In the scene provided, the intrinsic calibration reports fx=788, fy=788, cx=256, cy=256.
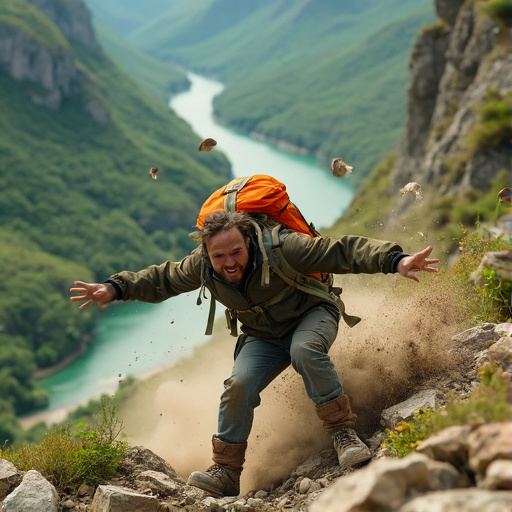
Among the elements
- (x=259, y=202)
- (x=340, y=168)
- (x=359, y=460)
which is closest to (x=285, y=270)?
(x=259, y=202)

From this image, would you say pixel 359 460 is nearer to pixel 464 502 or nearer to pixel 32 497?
pixel 32 497

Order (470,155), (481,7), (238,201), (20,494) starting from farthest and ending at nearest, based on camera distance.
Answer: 1. (481,7)
2. (470,155)
3. (238,201)
4. (20,494)

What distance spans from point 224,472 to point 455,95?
38.8 meters

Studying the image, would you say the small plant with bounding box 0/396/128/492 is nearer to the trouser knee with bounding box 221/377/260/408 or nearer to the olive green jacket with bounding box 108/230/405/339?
the trouser knee with bounding box 221/377/260/408

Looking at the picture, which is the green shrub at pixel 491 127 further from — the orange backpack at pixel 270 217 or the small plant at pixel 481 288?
the orange backpack at pixel 270 217

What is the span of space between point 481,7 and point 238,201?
3393 centimetres

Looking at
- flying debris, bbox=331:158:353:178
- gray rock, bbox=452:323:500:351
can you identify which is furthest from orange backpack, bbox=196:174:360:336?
flying debris, bbox=331:158:353:178

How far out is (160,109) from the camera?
19000 cm

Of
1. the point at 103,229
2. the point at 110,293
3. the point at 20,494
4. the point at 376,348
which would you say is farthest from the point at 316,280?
the point at 103,229

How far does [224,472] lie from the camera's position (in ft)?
21.3

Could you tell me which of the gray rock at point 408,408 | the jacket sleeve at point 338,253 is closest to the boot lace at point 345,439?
the gray rock at point 408,408

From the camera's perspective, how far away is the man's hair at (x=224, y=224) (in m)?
6.24

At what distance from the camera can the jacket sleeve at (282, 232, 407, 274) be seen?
6086 mm

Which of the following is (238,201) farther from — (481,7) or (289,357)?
(481,7)
